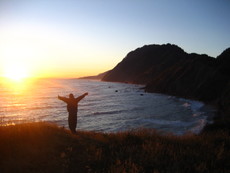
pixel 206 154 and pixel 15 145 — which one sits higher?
pixel 15 145

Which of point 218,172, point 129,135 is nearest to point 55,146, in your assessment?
point 129,135

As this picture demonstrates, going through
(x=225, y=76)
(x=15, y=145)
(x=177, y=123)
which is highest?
(x=225, y=76)

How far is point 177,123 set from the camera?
23.9 meters

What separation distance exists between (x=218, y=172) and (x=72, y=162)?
4.66 metres

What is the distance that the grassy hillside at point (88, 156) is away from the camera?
5.57 meters

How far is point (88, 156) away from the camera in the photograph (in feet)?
21.1

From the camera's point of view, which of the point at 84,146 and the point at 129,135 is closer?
the point at 84,146

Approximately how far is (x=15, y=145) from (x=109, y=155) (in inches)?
140

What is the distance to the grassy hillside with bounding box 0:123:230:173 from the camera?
18.3 ft

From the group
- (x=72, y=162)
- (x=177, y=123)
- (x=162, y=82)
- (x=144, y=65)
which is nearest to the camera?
(x=72, y=162)

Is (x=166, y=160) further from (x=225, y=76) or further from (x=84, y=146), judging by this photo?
(x=225, y=76)

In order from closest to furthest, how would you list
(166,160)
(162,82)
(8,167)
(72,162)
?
(8,167) < (72,162) < (166,160) < (162,82)

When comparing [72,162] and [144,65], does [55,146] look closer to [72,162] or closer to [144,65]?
[72,162]

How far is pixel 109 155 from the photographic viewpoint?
668cm
